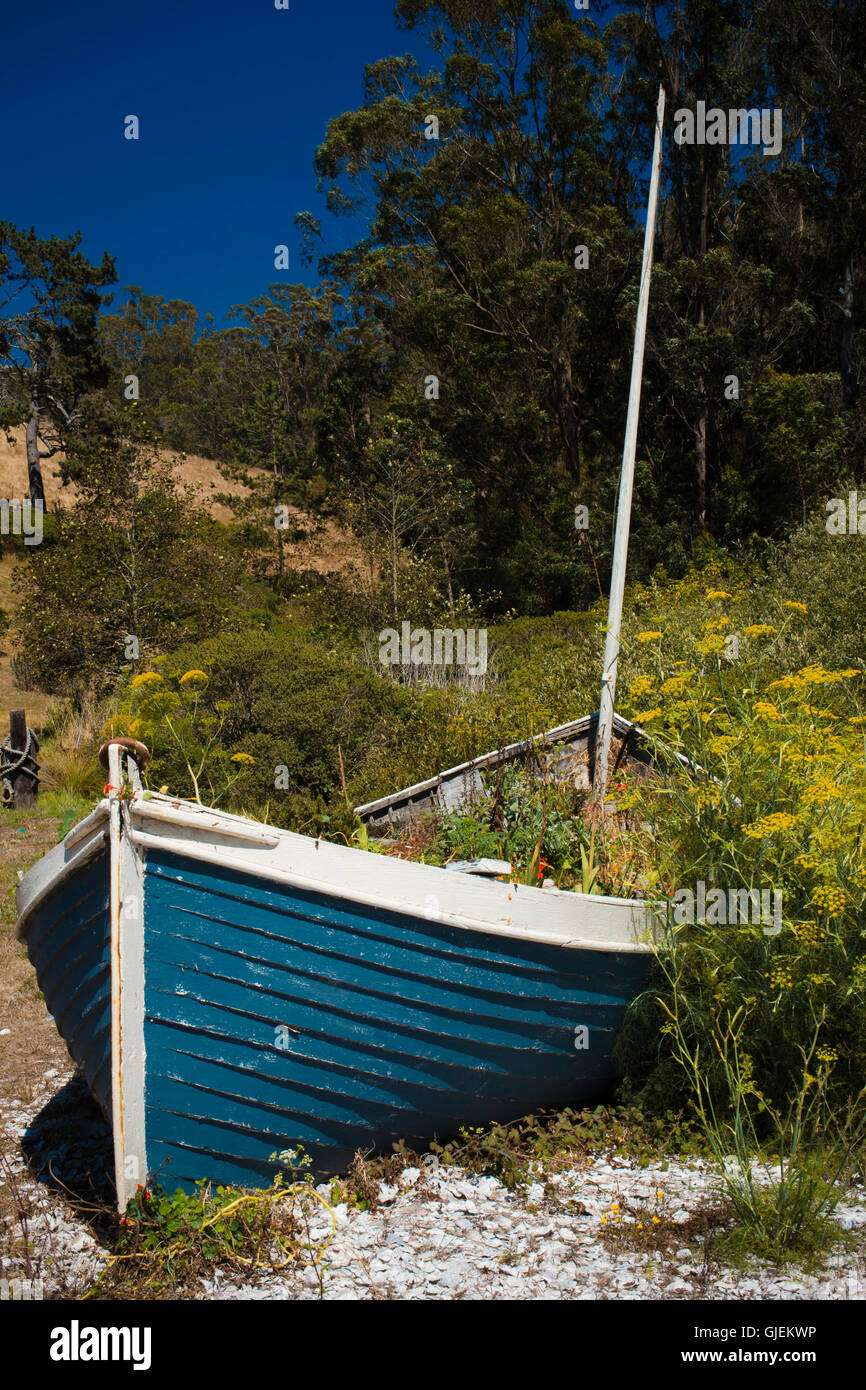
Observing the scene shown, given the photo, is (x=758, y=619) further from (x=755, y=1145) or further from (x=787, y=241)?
(x=787, y=241)

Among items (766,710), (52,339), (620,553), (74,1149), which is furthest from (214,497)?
(766,710)

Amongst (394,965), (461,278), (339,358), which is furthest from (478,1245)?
(339,358)

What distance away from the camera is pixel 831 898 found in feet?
10.9

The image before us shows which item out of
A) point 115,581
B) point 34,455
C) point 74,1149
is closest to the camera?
point 74,1149

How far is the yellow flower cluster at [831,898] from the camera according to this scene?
3314mm

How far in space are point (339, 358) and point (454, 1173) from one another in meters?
31.6

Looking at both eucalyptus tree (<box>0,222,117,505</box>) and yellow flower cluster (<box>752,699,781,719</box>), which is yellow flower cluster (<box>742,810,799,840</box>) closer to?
yellow flower cluster (<box>752,699,781,719</box>)

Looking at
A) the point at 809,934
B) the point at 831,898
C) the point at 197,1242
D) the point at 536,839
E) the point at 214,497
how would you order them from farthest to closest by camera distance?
the point at 214,497
the point at 536,839
the point at 809,934
the point at 831,898
the point at 197,1242

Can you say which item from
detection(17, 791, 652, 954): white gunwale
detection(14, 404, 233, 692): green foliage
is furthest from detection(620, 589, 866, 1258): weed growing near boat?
detection(14, 404, 233, 692): green foliage

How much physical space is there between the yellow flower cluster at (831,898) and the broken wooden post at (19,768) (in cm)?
900

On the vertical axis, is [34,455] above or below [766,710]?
above

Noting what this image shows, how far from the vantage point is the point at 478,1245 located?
3.32 m

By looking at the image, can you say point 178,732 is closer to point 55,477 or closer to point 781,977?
point 781,977

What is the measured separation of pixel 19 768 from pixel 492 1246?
27.7 feet
